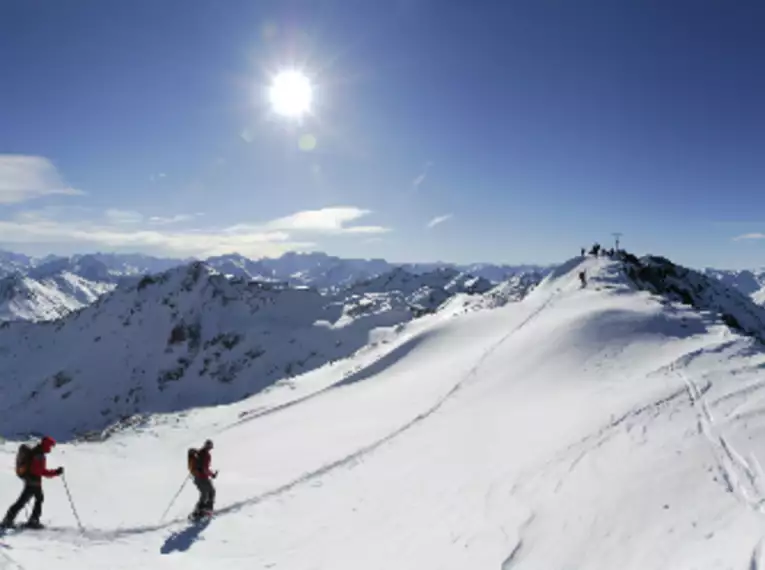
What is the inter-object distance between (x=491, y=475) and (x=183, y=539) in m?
9.02

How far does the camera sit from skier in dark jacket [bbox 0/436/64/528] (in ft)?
42.5

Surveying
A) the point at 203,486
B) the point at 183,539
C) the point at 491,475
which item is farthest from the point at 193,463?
the point at 491,475

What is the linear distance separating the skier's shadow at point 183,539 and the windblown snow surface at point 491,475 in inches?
2.6

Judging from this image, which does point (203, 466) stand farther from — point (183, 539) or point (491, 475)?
point (491, 475)

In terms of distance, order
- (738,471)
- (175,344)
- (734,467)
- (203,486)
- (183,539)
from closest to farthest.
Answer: (738,471)
(734,467)
(183,539)
(203,486)
(175,344)

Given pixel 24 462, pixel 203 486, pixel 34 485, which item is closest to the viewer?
pixel 34 485

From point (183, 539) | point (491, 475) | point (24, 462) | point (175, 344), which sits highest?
point (24, 462)

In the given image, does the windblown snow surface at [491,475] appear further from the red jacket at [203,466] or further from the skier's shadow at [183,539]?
the red jacket at [203,466]

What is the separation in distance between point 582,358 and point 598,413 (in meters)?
9.04

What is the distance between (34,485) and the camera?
1356 cm

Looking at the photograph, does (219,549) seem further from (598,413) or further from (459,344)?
(459,344)

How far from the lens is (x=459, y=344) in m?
40.0

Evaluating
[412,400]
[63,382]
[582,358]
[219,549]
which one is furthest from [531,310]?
[63,382]

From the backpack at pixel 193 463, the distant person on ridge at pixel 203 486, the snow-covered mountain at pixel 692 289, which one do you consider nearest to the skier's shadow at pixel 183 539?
the distant person on ridge at pixel 203 486
